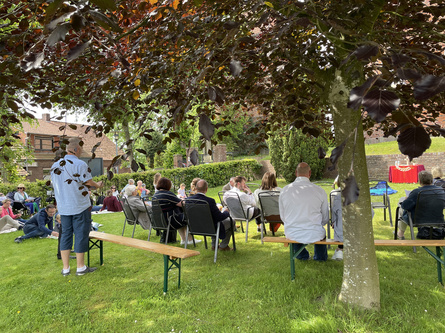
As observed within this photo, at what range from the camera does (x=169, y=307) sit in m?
3.21

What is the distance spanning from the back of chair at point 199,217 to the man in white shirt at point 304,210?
125 centimetres

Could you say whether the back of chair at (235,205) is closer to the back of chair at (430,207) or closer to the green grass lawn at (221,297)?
the green grass lawn at (221,297)

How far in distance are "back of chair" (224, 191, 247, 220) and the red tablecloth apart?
11.4 meters

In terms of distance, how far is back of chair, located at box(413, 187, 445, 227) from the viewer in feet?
14.7

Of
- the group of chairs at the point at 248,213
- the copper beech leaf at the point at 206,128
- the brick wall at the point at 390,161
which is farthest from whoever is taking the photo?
the brick wall at the point at 390,161

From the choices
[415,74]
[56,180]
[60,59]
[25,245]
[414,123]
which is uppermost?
[60,59]

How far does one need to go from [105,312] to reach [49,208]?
5.18m

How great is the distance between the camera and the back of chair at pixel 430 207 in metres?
4.47

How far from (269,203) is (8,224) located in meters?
7.91

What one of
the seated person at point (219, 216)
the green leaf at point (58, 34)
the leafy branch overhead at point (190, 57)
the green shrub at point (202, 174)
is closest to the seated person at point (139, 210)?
the seated person at point (219, 216)

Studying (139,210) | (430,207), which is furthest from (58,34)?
(139,210)

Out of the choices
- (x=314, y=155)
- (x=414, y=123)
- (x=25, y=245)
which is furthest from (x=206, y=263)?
(x=314, y=155)

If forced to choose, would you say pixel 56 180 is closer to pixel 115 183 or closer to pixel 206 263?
pixel 206 263

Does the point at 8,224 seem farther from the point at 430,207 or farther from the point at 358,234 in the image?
the point at 430,207
